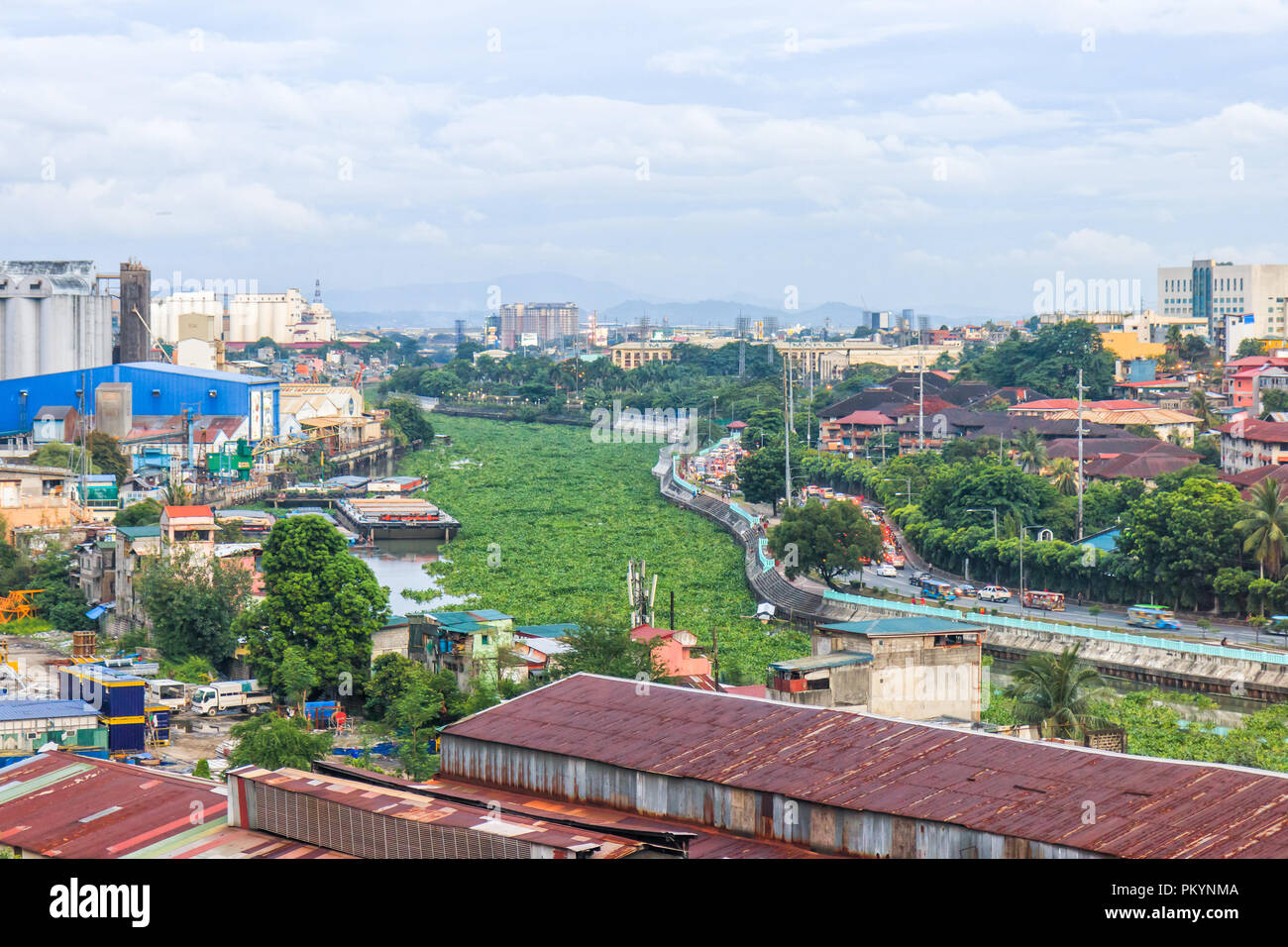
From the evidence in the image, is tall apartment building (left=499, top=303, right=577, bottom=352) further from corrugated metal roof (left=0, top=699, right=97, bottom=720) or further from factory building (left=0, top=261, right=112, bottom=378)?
corrugated metal roof (left=0, top=699, right=97, bottom=720)

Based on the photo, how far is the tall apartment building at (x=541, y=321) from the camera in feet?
560

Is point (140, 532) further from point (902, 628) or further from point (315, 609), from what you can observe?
point (902, 628)

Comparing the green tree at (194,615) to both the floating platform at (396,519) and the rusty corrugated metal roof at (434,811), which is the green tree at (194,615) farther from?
the floating platform at (396,519)

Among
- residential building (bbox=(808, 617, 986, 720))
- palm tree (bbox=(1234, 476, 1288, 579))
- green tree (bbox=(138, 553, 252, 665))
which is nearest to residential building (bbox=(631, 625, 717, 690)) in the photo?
residential building (bbox=(808, 617, 986, 720))

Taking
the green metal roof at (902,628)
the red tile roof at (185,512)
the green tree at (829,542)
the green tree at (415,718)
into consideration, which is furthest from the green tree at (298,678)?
the green tree at (829,542)

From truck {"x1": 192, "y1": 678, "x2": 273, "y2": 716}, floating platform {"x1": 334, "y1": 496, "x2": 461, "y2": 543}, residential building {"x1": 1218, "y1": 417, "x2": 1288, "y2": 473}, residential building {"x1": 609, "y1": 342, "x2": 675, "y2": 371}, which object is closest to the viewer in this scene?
truck {"x1": 192, "y1": 678, "x2": 273, "y2": 716}

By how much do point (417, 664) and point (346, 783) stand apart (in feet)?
25.1

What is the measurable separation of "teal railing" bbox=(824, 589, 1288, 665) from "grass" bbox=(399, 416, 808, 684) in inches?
49.4

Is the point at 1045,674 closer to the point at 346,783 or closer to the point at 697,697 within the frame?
the point at 697,697

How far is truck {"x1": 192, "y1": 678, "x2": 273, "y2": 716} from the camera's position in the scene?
52.5ft

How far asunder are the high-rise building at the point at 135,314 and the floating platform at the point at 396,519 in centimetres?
1794
